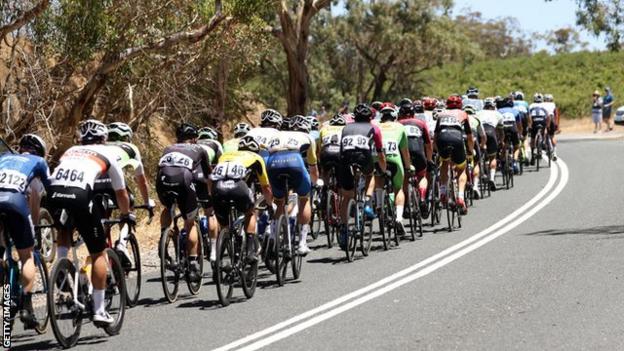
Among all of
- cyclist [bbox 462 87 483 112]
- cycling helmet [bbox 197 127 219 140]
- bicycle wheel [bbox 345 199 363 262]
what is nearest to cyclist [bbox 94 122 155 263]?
cycling helmet [bbox 197 127 219 140]

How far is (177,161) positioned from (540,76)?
7007 centimetres

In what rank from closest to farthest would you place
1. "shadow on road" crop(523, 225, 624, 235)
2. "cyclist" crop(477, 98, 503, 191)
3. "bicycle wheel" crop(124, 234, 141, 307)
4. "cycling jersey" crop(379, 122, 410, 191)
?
"bicycle wheel" crop(124, 234, 141, 307)
"cycling jersey" crop(379, 122, 410, 191)
"shadow on road" crop(523, 225, 624, 235)
"cyclist" crop(477, 98, 503, 191)

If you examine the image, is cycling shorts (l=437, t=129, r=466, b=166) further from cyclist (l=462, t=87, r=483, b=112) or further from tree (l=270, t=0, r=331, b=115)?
tree (l=270, t=0, r=331, b=115)

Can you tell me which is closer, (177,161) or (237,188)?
(237,188)

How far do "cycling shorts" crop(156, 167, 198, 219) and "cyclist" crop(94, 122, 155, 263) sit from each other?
1.01 feet

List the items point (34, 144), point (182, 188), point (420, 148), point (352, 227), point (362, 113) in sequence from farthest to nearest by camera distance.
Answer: point (420, 148) → point (362, 113) → point (352, 227) → point (182, 188) → point (34, 144)

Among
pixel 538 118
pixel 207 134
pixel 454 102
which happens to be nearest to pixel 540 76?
pixel 538 118

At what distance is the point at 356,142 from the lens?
626 inches

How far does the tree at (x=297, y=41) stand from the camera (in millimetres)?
36969

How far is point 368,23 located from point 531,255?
44750 mm

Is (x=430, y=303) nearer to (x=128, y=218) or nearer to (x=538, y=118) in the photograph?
(x=128, y=218)

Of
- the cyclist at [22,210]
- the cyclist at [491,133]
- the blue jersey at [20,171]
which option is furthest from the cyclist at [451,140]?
the cyclist at [22,210]

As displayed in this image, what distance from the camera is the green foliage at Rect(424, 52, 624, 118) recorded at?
7556 cm

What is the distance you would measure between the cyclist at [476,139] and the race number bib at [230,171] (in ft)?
32.1
